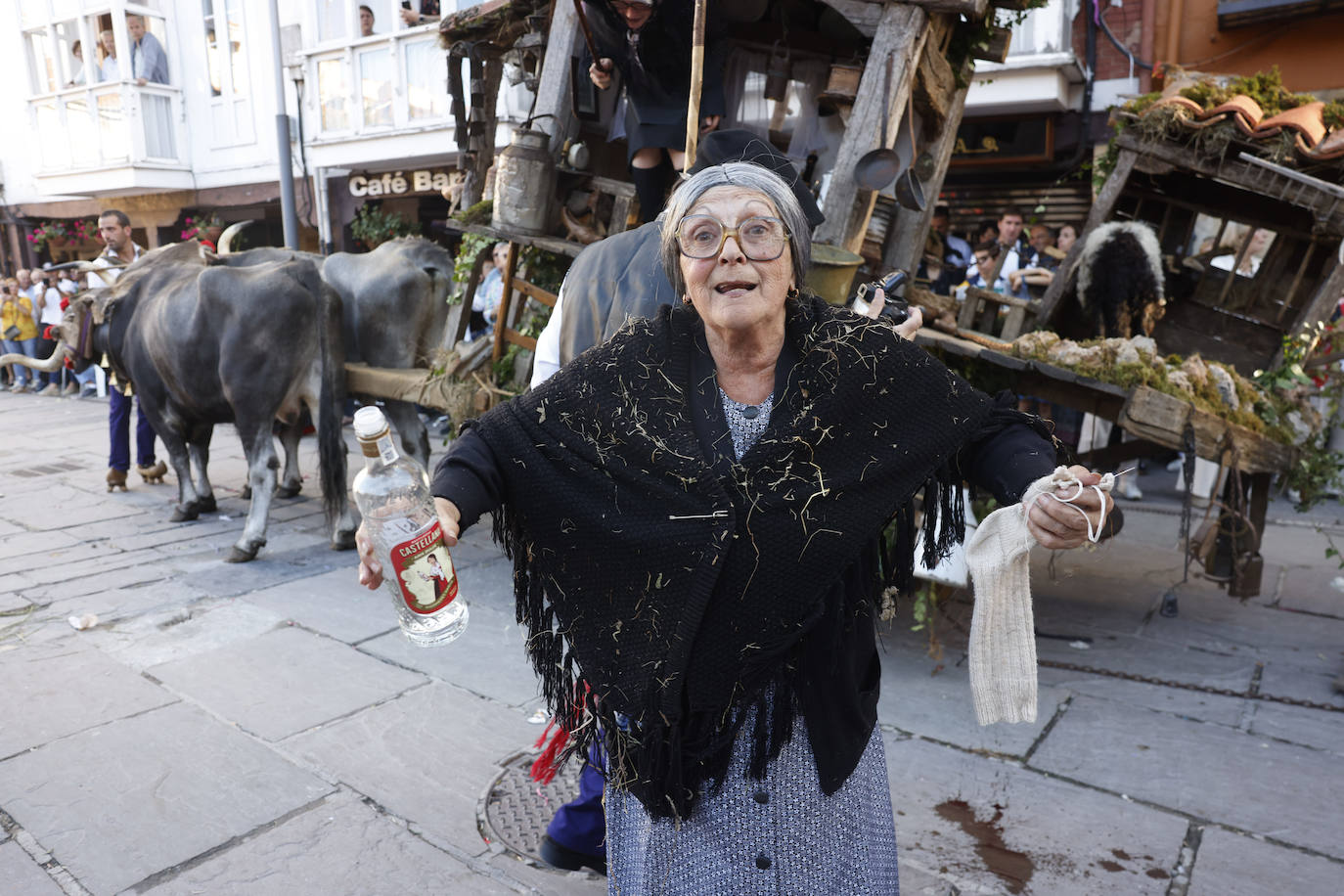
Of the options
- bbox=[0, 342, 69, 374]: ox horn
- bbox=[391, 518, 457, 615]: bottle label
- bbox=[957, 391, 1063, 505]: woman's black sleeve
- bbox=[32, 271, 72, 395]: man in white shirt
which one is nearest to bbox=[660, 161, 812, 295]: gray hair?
bbox=[957, 391, 1063, 505]: woman's black sleeve

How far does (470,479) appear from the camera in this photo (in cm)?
184

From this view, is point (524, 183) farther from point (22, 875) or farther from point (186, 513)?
point (186, 513)

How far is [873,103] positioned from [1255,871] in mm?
3494

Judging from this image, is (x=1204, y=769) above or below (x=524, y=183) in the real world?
below

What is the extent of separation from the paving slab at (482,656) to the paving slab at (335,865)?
1.03 m

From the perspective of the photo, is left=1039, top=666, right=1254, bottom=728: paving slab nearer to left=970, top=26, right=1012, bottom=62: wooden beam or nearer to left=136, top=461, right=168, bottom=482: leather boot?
left=970, top=26, right=1012, bottom=62: wooden beam

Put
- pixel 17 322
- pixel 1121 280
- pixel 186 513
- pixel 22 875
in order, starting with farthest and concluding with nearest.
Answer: pixel 17 322
pixel 186 513
pixel 1121 280
pixel 22 875

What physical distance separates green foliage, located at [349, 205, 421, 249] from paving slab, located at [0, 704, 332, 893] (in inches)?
455

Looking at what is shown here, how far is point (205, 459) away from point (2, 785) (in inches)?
174

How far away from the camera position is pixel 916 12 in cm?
431

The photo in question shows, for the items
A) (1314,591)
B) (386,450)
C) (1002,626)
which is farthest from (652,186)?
(1314,591)

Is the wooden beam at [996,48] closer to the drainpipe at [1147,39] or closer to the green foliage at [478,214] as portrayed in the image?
the green foliage at [478,214]

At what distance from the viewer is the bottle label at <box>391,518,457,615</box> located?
161cm

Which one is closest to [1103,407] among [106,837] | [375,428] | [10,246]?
[375,428]
